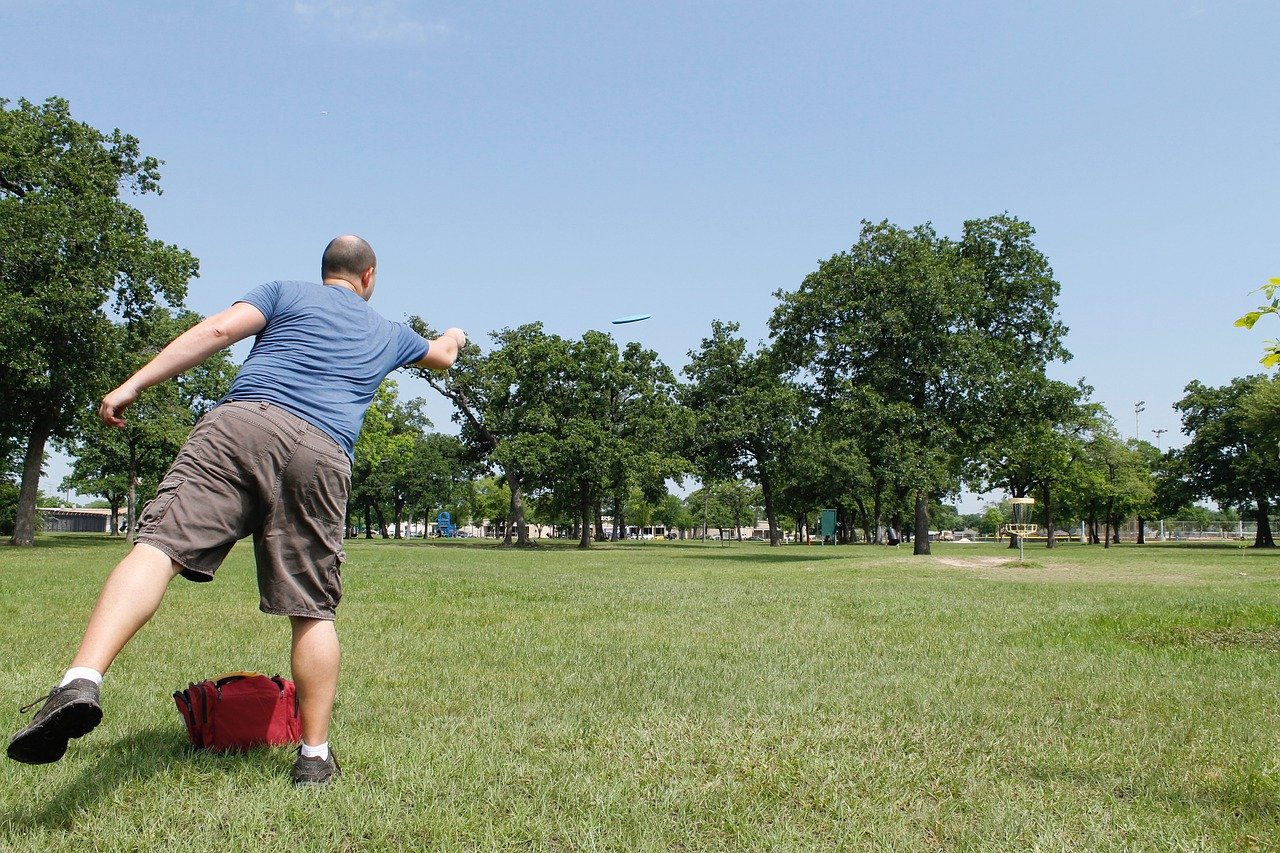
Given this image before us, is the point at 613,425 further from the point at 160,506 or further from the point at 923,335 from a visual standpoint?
the point at 160,506

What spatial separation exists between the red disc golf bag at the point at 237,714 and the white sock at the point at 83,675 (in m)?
1.17

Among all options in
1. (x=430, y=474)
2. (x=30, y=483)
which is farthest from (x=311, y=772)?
(x=430, y=474)

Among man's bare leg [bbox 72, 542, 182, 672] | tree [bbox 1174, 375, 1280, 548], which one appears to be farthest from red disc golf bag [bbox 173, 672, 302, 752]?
tree [bbox 1174, 375, 1280, 548]

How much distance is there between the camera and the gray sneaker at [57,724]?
271 centimetres

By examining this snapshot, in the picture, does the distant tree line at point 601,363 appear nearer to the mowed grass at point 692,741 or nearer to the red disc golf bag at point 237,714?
the mowed grass at point 692,741

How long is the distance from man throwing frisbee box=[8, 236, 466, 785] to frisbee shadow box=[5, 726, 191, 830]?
0.50 m

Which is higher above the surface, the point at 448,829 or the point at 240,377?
the point at 240,377

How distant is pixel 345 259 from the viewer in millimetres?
4160

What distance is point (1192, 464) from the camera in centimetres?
6712

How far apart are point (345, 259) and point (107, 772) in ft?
7.88

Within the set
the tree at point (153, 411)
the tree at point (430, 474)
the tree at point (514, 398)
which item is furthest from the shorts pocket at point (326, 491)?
Result: the tree at point (430, 474)

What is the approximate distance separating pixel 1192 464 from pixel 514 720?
2969 inches

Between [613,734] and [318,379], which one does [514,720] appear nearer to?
[613,734]

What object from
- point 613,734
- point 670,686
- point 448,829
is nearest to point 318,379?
point 448,829
